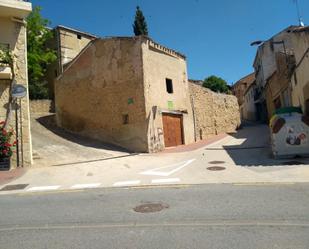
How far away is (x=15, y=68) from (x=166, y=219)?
37.4 ft

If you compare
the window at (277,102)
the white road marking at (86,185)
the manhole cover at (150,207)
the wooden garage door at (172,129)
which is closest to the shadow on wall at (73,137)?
the wooden garage door at (172,129)

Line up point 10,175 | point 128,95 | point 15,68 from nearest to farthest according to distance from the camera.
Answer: point 10,175 → point 15,68 → point 128,95

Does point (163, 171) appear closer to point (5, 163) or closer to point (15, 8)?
point (5, 163)

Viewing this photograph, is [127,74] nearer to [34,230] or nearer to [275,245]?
[34,230]

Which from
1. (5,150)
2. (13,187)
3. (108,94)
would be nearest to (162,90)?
(108,94)

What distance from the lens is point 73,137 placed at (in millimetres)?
19750

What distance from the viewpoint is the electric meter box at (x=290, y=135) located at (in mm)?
11914

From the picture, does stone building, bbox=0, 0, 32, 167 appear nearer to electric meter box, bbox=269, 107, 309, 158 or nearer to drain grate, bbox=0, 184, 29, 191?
drain grate, bbox=0, 184, 29, 191

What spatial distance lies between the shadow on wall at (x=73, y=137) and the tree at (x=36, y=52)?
7184mm

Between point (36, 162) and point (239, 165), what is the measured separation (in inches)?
347

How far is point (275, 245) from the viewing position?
395 centimetres

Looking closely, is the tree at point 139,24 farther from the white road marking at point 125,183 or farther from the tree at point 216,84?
the white road marking at point 125,183

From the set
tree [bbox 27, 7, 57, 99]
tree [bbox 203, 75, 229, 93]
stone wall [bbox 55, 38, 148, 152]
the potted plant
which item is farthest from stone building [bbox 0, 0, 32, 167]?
tree [bbox 203, 75, 229, 93]

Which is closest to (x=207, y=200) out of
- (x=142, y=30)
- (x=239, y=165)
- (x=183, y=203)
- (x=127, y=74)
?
(x=183, y=203)
